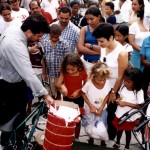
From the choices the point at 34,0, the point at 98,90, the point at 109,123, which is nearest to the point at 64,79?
the point at 98,90

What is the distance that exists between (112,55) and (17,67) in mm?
1230

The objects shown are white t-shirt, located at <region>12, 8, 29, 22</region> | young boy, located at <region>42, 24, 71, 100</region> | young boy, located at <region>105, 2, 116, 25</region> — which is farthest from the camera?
young boy, located at <region>105, 2, 116, 25</region>

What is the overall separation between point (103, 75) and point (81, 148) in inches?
40.7

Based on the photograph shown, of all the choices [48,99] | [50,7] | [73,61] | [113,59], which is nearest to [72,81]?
[73,61]

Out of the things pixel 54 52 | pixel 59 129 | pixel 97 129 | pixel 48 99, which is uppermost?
pixel 54 52

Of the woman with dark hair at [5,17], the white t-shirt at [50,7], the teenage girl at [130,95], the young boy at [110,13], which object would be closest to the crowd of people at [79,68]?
the teenage girl at [130,95]

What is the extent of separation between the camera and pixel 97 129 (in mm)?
4230

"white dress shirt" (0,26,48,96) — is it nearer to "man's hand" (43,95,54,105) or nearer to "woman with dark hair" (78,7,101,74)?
"man's hand" (43,95,54,105)

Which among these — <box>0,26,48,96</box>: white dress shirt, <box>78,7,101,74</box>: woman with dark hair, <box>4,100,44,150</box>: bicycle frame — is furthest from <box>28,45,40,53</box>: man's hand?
<box>4,100,44,150</box>: bicycle frame

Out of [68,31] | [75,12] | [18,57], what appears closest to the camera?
[18,57]

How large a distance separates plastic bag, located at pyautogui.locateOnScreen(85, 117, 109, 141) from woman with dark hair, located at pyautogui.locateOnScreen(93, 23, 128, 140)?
1.08 feet

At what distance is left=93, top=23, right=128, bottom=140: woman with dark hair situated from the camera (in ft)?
13.6

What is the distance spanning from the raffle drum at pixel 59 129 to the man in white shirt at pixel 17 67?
0.19m

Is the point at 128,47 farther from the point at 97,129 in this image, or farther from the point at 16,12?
the point at 16,12
